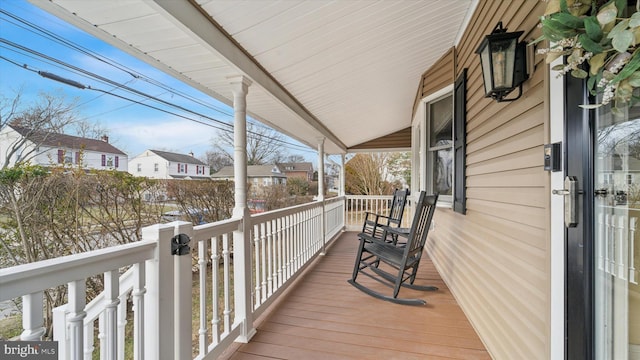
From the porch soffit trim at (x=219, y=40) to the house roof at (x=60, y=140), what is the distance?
1.62 metres

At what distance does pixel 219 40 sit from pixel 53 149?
1677 millimetres

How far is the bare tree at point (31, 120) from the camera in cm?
193

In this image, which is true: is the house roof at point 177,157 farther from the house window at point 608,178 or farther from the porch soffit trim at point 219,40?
the house window at point 608,178

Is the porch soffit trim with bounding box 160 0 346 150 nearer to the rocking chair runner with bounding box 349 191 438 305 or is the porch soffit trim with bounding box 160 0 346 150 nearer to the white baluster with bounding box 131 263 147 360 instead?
the white baluster with bounding box 131 263 147 360

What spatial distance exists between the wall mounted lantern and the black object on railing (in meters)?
1.92

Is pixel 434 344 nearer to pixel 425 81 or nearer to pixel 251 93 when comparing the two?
pixel 251 93

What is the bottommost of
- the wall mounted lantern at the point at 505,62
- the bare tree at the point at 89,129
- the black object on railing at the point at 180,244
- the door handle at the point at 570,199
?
the black object on railing at the point at 180,244

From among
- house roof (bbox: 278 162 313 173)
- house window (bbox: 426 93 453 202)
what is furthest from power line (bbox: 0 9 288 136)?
house roof (bbox: 278 162 313 173)

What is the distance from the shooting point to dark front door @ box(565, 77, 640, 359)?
Answer: 2.85ft

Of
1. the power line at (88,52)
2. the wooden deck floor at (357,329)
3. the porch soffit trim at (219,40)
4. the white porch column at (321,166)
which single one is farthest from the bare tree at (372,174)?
the porch soffit trim at (219,40)

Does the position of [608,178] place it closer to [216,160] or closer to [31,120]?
[31,120]

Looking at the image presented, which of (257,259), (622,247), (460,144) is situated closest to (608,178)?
(622,247)

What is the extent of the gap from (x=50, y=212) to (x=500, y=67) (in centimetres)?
344

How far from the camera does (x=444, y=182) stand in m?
3.33
